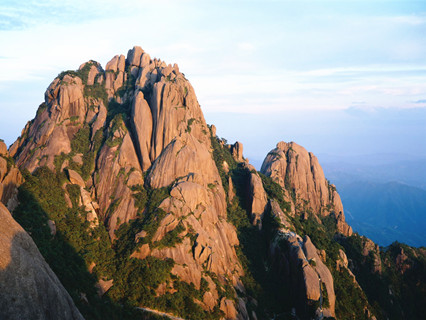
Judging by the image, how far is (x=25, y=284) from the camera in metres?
22.2

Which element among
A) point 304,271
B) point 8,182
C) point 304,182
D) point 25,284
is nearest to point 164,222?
point 8,182

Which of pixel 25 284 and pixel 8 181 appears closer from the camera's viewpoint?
pixel 25 284

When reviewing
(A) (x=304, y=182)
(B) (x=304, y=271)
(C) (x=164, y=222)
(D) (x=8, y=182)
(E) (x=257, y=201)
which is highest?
(A) (x=304, y=182)

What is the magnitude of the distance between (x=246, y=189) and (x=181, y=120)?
99.3ft

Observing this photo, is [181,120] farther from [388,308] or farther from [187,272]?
[388,308]

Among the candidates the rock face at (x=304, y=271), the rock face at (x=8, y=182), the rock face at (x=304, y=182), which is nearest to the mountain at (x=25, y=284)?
the rock face at (x=8, y=182)

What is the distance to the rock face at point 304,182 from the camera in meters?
115

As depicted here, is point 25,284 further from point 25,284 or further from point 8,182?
point 8,182

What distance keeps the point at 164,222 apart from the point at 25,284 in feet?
144

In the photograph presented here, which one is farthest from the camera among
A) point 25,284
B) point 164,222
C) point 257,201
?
point 257,201

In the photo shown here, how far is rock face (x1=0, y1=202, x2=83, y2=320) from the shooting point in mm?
20828

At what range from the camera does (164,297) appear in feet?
177

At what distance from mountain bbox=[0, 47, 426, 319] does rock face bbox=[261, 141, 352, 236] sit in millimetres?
13663

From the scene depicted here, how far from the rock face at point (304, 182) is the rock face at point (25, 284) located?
9493cm
